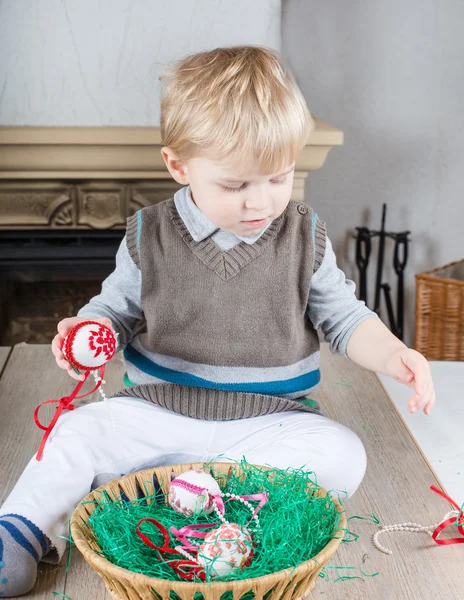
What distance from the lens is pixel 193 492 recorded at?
0.95 meters

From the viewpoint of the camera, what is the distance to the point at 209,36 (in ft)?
6.68

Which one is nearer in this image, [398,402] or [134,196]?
[398,402]

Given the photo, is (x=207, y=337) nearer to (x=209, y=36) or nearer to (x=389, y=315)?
(x=209, y=36)

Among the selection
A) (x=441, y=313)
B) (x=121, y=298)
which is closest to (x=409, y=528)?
(x=121, y=298)

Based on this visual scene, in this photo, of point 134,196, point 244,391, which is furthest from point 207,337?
point 134,196

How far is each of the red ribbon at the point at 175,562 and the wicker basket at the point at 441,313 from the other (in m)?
1.38

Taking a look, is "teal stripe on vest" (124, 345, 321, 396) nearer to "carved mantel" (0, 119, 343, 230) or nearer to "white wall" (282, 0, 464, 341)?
"carved mantel" (0, 119, 343, 230)

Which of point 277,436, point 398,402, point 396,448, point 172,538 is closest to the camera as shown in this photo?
point 172,538

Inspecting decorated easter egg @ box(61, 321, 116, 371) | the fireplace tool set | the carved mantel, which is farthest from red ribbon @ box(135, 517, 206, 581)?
the fireplace tool set

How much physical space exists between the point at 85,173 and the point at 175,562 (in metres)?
1.39

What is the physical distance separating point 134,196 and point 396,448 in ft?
3.59

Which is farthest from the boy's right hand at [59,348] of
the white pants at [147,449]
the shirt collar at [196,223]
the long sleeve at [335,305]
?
the long sleeve at [335,305]

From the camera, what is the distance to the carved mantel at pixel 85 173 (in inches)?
78.7

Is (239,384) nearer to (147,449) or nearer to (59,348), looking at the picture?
(147,449)
